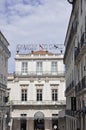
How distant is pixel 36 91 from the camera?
6338cm

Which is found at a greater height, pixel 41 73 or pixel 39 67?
pixel 39 67

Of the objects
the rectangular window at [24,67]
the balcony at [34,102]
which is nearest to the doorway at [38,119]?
the balcony at [34,102]

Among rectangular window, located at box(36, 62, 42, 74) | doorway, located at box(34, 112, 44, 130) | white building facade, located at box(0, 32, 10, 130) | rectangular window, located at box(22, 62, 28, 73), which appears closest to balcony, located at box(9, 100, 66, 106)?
doorway, located at box(34, 112, 44, 130)

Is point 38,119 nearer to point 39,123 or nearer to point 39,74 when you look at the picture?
point 39,123

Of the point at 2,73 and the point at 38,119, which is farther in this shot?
the point at 38,119

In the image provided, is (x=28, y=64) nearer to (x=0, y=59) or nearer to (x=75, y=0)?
(x=0, y=59)

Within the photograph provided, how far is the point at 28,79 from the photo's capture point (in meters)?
63.7

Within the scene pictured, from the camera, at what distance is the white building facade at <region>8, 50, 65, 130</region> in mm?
62375

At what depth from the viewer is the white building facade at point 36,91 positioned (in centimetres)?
6238

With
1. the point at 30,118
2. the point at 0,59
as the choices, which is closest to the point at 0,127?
the point at 0,59

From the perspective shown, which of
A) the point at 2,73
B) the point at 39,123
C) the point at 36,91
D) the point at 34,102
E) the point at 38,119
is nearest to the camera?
the point at 2,73

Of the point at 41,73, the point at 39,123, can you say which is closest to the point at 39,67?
the point at 41,73

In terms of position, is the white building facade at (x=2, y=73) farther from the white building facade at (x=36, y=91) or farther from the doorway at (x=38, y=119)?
the doorway at (x=38, y=119)

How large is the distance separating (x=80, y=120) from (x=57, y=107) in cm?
3111
